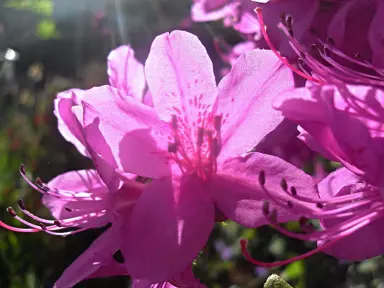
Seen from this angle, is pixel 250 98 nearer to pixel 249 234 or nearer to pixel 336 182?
pixel 336 182

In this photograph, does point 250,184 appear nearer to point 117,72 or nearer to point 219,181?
point 219,181

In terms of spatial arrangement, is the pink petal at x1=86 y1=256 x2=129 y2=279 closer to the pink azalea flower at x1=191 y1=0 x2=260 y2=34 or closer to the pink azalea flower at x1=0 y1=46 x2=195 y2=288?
the pink azalea flower at x1=0 y1=46 x2=195 y2=288

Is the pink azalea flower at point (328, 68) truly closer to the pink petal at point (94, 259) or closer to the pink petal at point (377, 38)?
the pink petal at point (377, 38)

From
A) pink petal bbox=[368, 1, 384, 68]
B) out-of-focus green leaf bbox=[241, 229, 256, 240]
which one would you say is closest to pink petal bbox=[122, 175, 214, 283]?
pink petal bbox=[368, 1, 384, 68]

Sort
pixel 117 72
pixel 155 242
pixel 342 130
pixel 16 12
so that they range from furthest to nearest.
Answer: pixel 16 12 → pixel 117 72 → pixel 155 242 → pixel 342 130

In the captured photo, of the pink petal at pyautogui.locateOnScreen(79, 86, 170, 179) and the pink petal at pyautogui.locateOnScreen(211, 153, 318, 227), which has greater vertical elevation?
the pink petal at pyautogui.locateOnScreen(79, 86, 170, 179)

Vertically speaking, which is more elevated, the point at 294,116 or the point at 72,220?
the point at 294,116

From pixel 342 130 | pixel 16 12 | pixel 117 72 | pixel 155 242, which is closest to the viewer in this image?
pixel 342 130

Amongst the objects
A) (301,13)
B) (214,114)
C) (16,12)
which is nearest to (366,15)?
(301,13)
